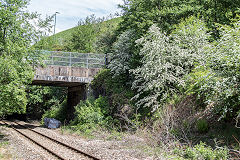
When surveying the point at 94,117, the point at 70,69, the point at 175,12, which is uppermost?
the point at 175,12

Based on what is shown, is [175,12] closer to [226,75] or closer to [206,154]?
[226,75]

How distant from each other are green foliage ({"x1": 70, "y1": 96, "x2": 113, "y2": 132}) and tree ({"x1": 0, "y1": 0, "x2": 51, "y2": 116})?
4.86 m

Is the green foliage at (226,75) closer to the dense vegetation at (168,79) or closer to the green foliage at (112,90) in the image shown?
the dense vegetation at (168,79)

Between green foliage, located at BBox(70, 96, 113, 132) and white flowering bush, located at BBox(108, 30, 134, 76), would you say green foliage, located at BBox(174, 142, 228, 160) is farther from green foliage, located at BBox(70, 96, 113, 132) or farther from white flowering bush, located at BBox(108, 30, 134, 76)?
white flowering bush, located at BBox(108, 30, 134, 76)

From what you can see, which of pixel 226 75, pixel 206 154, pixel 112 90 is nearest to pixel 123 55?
pixel 112 90

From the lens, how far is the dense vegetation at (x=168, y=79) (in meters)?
9.61

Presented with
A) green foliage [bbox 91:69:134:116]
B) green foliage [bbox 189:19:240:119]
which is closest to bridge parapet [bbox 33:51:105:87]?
green foliage [bbox 91:69:134:116]

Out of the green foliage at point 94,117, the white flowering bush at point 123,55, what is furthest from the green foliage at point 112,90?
the white flowering bush at point 123,55

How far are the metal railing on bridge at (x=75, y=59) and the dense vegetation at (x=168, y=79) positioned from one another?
130cm

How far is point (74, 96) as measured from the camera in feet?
82.7

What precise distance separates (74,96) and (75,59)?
4.73m

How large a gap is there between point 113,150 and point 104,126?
21.4 ft

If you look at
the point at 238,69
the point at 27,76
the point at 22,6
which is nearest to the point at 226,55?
the point at 238,69

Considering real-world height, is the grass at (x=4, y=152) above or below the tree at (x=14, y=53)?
below
